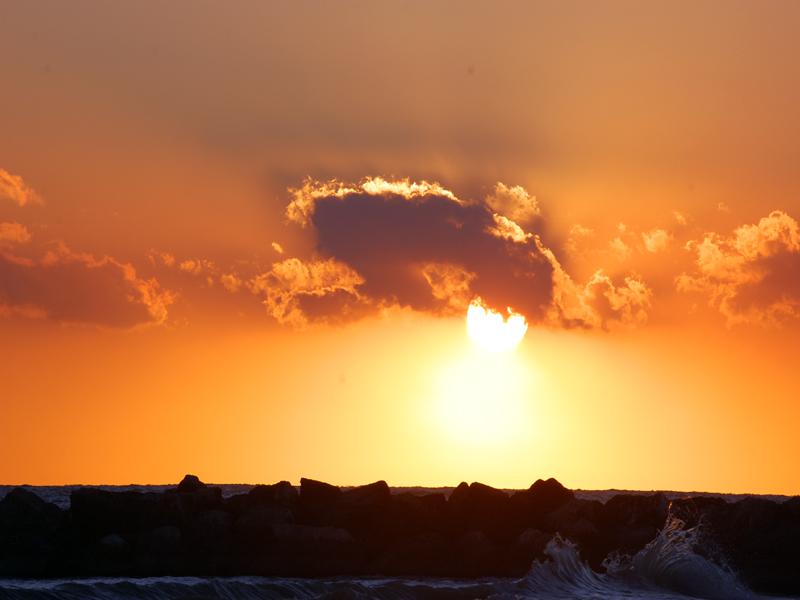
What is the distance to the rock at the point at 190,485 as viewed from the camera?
104 feet

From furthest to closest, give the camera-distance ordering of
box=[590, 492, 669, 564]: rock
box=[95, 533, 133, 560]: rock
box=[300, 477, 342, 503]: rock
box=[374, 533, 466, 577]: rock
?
1. box=[300, 477, 342, 503]: rock
2. box=[590, 492, 669, 564]: rock
3. box=[95, 533, 133, 560]: rock
4. box=[374, 533, 466, 577]: rock

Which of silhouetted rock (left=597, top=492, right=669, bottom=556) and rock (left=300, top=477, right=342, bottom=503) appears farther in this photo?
rock (left=300, top=477, right=342, bottom=503)

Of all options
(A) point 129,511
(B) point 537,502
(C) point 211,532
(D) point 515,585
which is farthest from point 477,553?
(A) point 129,511

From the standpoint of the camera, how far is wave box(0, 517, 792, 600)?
2098 cm

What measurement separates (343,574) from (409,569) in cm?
170

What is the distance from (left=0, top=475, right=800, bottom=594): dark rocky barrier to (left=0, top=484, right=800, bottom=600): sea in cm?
61

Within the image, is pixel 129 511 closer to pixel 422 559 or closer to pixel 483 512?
pixel 422 559

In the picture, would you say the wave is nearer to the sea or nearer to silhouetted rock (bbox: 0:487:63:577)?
the sea

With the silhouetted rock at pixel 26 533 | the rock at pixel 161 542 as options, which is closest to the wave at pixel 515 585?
the silhouetted rock at pixel 26 533

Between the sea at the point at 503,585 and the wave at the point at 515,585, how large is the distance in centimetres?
2

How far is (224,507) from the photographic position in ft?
93.2

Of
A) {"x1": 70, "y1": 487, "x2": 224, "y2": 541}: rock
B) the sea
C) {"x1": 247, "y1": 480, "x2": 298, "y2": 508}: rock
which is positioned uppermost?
{"x1": 247, "y1": 480, "x2": 298, "y2": 508}: rock

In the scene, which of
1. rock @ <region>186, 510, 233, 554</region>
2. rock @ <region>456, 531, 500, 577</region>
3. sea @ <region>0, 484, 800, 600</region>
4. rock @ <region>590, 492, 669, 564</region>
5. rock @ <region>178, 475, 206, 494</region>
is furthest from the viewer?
rock @ <region>178, 475, 206, 494</region>

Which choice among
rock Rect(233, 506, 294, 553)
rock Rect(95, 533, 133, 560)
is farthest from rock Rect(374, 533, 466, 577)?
rock Rect(95, 533, 133, 560)
